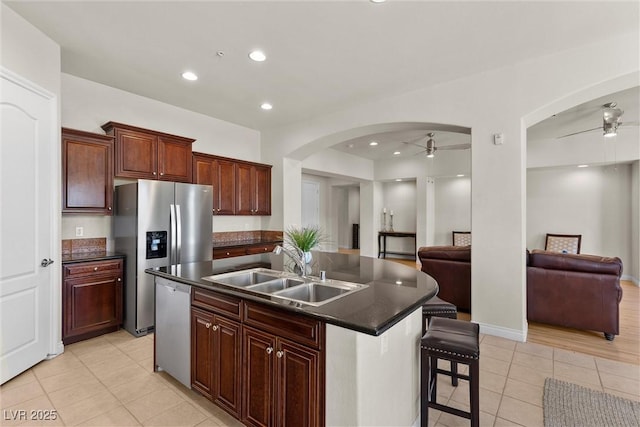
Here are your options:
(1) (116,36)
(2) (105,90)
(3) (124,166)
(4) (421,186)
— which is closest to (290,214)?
(3) (124,166)

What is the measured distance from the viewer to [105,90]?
386cm

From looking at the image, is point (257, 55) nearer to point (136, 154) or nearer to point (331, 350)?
point (136, 154)

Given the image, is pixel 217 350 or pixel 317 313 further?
pixel 217 350

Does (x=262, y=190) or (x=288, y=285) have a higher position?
(x=262, y=190)

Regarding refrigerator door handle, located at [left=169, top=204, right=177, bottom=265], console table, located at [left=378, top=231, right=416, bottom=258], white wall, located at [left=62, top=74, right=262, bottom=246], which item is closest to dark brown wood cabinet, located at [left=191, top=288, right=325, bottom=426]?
refrigerator door handle, located at [left=169, top=204, right=177, bottom=265]

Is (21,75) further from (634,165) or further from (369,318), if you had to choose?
(634,165)

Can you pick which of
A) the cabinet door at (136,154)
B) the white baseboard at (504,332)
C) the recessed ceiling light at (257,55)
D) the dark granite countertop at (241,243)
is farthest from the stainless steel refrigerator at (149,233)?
the white baseboard at (504,332)

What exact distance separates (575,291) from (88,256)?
5546 mm

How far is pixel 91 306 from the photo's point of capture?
3289mm

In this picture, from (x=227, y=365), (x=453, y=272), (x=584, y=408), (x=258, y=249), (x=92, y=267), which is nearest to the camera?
(x=227, y=365)

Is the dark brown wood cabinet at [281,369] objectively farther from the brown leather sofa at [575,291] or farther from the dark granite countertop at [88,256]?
the brown leather sofa at [575,291]

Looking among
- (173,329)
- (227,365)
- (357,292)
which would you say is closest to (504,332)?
(357,292)

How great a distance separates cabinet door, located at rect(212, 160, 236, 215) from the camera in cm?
484

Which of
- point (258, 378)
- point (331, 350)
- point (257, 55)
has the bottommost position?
point (258, 378)
